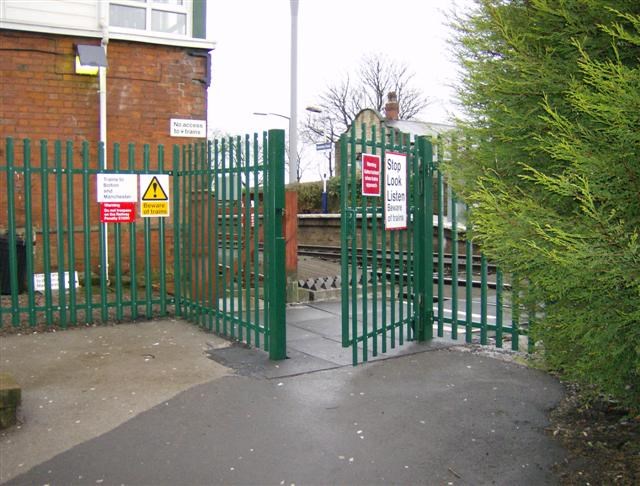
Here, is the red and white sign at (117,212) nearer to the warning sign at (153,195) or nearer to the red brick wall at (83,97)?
the warning sign at (153,195)

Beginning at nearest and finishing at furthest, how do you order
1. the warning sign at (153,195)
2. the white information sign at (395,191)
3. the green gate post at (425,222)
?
the white information sign at (395,191)
the green gate post at (425,222)
the warning sign at (153,195)

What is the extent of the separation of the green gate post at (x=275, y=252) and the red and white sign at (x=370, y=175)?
85 cm

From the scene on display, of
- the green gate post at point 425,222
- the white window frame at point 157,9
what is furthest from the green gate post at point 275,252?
the white window frame at point 157,9

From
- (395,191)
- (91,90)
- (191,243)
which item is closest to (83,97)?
(91,90)

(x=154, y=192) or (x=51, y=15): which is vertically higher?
(x=51, y=15)

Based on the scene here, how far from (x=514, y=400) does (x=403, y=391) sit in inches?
35.0

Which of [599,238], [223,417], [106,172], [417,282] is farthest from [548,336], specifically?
[106,172]

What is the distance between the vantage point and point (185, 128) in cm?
1104

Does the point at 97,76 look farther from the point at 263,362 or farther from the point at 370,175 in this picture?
the point at 263,362

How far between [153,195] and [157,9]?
479 centimetres

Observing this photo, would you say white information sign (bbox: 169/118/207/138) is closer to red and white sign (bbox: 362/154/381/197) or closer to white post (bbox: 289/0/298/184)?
red and white sign (bbox: 362/154/381/197)

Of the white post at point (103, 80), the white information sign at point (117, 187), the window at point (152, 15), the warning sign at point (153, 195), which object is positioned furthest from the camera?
the window at point (152, 15)

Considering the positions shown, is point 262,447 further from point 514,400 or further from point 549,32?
point 549,32

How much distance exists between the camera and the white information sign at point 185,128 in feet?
36.0
